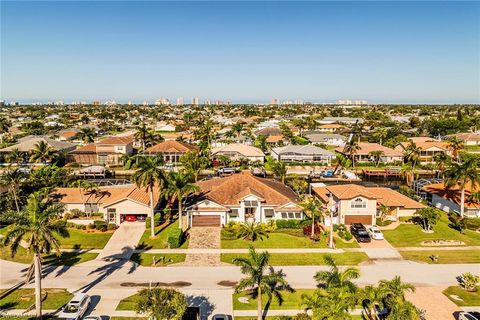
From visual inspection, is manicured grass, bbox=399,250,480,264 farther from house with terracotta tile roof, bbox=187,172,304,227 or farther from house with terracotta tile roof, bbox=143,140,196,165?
house with terracotta tile roof, bbox=143,140,196,165

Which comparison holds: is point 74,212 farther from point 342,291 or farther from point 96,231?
point 342,291

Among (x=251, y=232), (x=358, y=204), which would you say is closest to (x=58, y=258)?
(x=251, y=232)

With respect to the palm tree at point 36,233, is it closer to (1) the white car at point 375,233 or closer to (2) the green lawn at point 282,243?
(2) the green lawn at point 282,243

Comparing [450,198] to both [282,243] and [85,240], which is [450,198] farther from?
[85,240]

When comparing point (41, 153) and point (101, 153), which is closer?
point (41, 153)

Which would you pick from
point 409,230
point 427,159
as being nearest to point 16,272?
point 409,230
